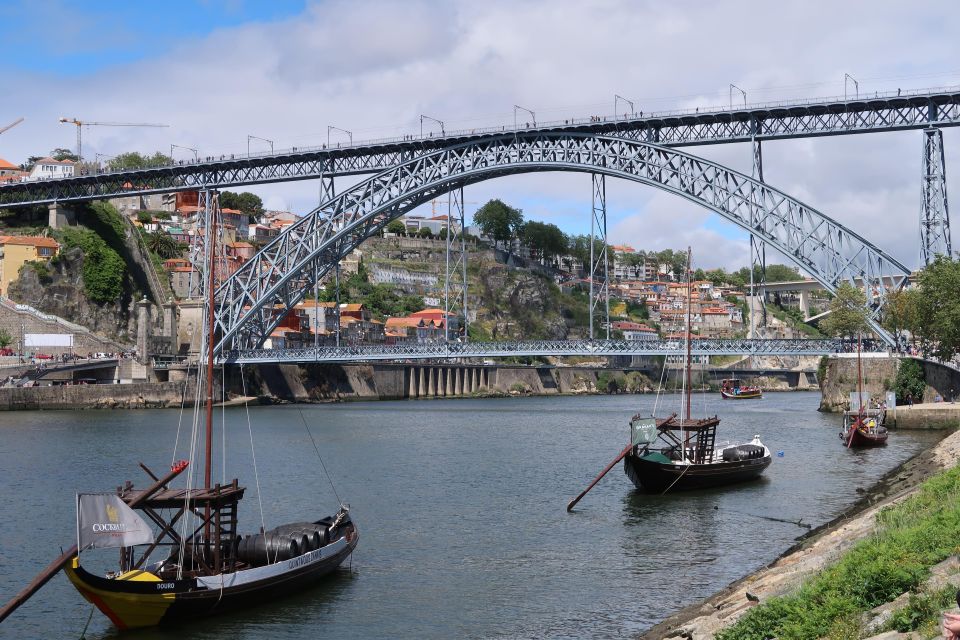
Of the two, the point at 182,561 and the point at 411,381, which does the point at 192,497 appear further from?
the point at 411,381

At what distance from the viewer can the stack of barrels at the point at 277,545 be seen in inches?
789

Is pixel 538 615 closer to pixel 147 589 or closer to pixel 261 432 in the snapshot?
pixel 147 589

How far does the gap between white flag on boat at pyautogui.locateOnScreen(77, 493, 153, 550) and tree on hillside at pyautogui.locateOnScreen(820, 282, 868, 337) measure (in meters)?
49.4

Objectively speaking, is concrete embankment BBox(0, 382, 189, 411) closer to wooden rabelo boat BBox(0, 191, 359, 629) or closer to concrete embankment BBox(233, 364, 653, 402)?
concrete embankment BBox(233, 364, 653, 402)

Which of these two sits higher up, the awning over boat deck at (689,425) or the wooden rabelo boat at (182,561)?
the awning over boat deck at (689,425)

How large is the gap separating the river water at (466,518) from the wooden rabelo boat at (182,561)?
0.38 metres

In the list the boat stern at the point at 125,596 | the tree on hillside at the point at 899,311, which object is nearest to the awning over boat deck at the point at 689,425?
the boat stern at the point at 125,596

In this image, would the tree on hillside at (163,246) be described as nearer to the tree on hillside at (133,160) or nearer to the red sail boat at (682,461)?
the tree on hillside at (133,160)

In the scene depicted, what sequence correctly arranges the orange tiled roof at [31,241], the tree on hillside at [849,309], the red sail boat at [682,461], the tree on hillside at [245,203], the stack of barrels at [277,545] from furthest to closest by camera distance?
the tree on hillside at [245,203] → the orange tiled roof at [31,241] → the tree on hillside at [849,309] → the red sail boat at [682,461] → the stack of barrels at [277,545]

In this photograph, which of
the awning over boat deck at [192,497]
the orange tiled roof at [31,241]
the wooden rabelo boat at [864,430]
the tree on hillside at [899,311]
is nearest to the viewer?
the awning over boat deck at [192,497]

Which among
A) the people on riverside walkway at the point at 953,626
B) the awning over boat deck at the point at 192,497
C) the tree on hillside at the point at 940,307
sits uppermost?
the tree on hillside at the point at 940,307

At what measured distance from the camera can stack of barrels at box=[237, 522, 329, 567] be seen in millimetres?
20031

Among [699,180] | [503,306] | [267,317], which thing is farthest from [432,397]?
[699,180]

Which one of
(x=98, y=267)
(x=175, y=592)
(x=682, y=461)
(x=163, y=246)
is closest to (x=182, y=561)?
(x=175, y=592)
